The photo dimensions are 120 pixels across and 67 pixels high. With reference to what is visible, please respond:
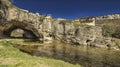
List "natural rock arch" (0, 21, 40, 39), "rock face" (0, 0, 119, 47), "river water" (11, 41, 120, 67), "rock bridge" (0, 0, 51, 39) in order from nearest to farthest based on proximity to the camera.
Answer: "river water" (11, 41, 120, 67) < "rock bridge" (0, 0, 51, 39) < "rock face" (0, 0, 119, 47) < "natural rock arch" (0, 21, 40, 39)

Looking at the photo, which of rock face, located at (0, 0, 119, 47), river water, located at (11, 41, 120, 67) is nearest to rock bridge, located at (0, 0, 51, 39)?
rock face, located at (0, 0, 119, 47)

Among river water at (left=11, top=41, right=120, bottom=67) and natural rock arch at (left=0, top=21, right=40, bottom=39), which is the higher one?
natural rock arch at (left=0, top=21, right=40, bottom=39)

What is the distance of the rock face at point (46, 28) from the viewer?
7869 centimetres

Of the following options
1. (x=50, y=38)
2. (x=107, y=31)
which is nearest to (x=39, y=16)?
(x=50, y=38)

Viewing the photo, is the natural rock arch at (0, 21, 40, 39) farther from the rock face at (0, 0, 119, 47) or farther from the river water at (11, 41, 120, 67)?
the river water at (11, 41, 120, 67)

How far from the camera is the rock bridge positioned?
257ft

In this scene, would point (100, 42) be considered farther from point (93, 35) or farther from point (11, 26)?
point (11, 26)

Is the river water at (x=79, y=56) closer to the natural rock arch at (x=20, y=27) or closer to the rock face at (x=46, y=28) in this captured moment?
the rock face at (x=46, y=28)

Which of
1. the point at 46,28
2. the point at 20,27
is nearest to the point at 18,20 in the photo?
the point at 20,27

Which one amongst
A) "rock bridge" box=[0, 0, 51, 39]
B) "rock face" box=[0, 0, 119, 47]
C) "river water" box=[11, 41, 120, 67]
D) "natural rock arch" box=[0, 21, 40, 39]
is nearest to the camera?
"river water" box=[11, 41, 120, 67]

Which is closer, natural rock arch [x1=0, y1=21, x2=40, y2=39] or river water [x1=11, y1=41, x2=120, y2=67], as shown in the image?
river water [x1=11, y1=41, x2=120, y2=67]

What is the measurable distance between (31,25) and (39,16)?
487 centimetres

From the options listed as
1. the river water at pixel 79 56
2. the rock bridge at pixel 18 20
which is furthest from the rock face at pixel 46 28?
the river water at pixel 79 56

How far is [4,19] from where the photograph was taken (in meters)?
78.6
